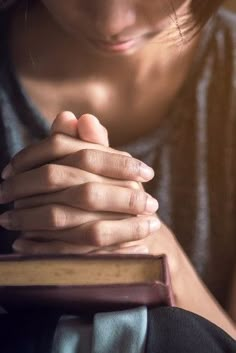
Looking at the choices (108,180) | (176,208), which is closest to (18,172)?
(108,180)

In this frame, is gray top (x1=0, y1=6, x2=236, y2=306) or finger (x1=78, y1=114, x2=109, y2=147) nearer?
finger (x1=78, y1=114, x2=109, y2=147)

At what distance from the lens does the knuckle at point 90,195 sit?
432mm

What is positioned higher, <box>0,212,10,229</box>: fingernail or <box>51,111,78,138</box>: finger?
<box>51,111,78,138</box>: finger

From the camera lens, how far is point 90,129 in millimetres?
454

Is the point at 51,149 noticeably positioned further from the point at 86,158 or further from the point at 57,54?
the point at 57,54

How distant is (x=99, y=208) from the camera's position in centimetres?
44

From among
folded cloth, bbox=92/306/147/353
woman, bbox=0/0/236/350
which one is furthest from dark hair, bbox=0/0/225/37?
folded cloth, bbox=92/306/147/353

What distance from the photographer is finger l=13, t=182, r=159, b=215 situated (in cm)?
43

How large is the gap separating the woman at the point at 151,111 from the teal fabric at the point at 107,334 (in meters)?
0.08

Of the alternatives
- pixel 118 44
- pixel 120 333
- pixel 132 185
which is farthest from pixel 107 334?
pixel 118 44

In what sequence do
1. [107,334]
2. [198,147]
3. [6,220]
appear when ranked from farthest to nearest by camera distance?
1. [198,147]
2. [6,220]
3. [107,334]

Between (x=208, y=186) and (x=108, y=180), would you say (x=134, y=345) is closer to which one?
(x=108, y=180)

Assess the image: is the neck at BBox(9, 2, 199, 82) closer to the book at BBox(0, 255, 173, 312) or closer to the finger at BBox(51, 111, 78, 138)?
the finger at BBox(51, 111, 78, 138)

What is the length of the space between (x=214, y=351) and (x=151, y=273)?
0.06 metres
